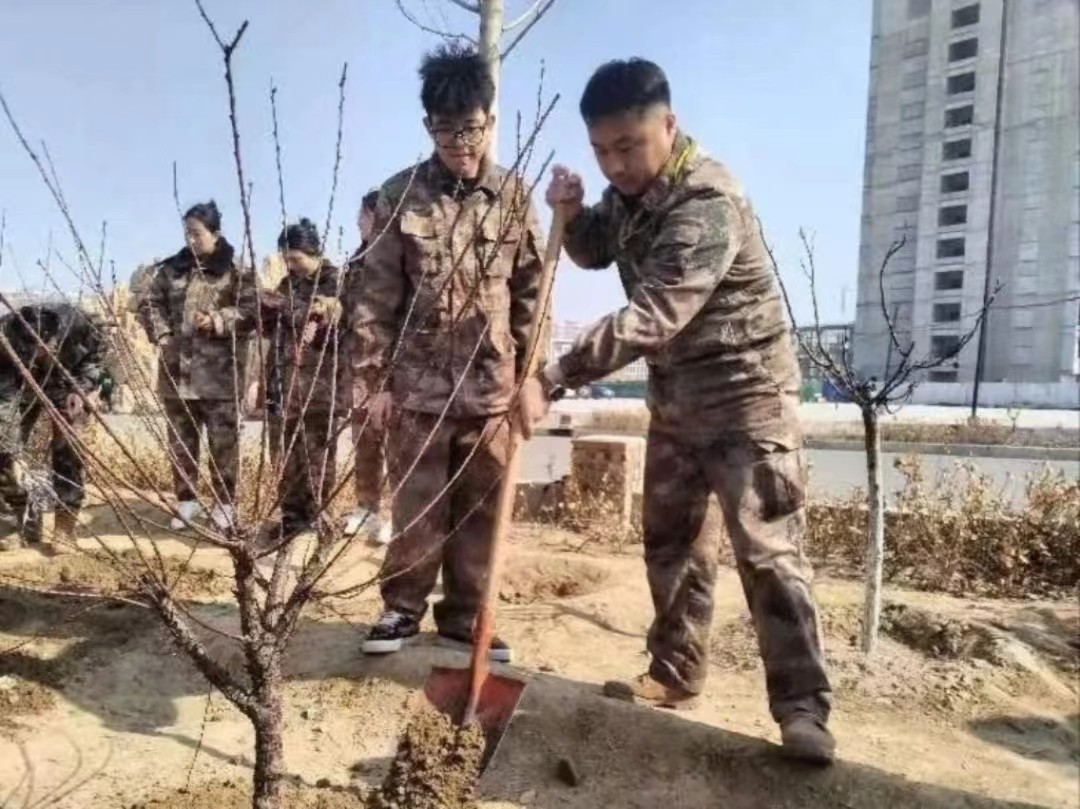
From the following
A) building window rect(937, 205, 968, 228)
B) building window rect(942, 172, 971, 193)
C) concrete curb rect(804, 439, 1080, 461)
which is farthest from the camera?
building window rect(937, 205, 968, 228)

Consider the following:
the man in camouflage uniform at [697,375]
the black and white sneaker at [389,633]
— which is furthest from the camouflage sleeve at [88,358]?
the man in camouflage uniform at [697,375]

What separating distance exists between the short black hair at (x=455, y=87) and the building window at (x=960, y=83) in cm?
4839

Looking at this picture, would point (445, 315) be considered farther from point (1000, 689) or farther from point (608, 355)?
point (1000, 689)

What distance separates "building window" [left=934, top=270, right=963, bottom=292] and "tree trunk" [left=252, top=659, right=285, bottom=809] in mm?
47858

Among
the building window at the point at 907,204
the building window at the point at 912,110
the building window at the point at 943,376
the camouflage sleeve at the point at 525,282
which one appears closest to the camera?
the camouflage sleeve at the point at 525,282

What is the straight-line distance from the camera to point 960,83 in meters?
45.5

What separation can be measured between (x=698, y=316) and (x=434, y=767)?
4.84 feet

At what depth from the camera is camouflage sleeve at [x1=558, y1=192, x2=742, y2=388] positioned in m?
2.54

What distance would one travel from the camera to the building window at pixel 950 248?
149 feet

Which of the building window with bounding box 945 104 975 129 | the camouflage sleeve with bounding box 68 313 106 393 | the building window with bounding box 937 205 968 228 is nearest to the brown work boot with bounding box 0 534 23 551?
the camouflage sleeve with bounding box 68 313 106 393

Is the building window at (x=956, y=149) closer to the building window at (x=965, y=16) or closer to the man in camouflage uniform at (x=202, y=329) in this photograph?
the building window at (x=965, y=16)

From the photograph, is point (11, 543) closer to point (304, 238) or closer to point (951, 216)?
point (304, 238)

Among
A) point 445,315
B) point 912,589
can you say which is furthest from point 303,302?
point 912,589

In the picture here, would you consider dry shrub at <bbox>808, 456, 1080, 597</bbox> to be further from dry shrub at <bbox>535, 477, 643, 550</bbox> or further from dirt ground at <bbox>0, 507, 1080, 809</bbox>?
dry shrub at <bbox>535, 477, 643, 550</bbox>
